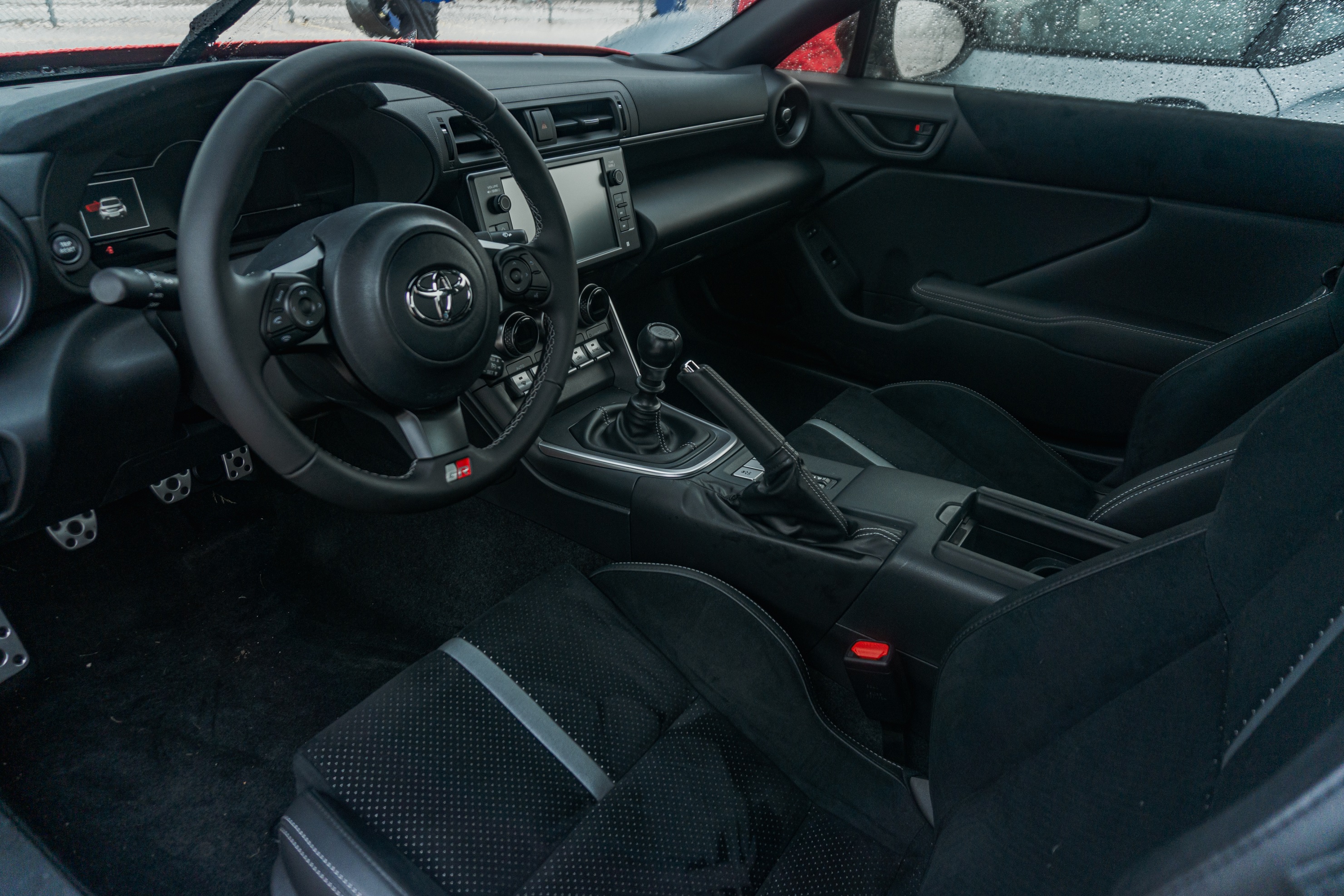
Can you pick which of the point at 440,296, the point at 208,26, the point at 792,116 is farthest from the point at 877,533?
the point at 792,116

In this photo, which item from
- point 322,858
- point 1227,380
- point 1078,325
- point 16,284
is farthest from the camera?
point 1078,325

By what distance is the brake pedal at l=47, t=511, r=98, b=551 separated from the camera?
1657 millimetres

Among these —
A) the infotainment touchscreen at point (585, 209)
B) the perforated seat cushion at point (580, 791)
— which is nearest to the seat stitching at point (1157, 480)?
the perforated seat cushion at point (580, 791)

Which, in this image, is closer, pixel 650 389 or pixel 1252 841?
pixel 1252 841

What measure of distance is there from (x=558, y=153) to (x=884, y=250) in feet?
3.50

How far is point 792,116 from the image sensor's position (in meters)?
2.45

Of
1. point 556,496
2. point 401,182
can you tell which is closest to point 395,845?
point 556,496

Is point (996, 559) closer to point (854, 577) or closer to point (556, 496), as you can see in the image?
point (854, 577)

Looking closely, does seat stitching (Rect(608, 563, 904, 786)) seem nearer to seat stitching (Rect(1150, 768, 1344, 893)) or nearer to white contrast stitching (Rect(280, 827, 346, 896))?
white contrast stitching (Rect(280, 827, 346, 896))

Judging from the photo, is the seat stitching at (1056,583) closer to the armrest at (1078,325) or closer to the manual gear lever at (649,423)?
the manual gear lever at (649,423)

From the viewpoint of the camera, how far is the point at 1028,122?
2092mm

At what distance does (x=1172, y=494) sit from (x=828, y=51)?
1714 mm

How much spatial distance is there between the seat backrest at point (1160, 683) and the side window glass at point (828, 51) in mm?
1964

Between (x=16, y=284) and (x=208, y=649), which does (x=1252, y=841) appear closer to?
(x=16, y=284)
